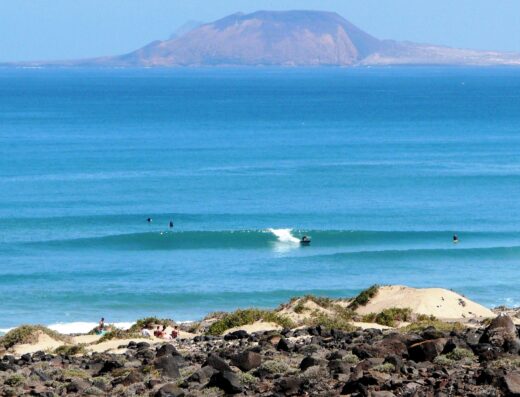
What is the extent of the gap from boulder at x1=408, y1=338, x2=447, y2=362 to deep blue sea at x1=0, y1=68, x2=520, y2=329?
2303cm

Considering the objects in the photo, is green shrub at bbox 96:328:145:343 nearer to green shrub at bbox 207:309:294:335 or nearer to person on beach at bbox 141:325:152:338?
person on beach at bbox 141:325:152:338

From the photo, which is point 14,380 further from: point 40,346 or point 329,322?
point 329,322

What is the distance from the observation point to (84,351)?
24125 mm

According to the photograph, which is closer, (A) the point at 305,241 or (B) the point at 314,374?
(B) the point at 314,374

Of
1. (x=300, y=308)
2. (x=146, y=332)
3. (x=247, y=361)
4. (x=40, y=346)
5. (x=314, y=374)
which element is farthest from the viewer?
(x=300, y=308)

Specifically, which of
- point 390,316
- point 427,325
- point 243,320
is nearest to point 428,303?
point 390,316

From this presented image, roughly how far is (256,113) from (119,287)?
107 m

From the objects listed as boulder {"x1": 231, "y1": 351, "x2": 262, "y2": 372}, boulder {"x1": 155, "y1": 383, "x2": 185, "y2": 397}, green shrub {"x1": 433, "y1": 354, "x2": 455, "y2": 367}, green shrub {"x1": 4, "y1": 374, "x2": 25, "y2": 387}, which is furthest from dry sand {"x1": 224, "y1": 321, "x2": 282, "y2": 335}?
boulder {"x1": 155, "y1": 383, "x2": 185, "y2": 397}

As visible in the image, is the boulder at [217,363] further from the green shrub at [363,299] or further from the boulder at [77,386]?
the green shrub at [363,299]

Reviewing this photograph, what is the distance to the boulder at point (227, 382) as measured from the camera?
16609 mm

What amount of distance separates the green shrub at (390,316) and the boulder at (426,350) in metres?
9.94

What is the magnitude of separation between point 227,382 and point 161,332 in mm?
11174

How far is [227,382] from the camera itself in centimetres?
1669

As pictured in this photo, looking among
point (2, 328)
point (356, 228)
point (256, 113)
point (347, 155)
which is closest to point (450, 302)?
point (2, 328)
